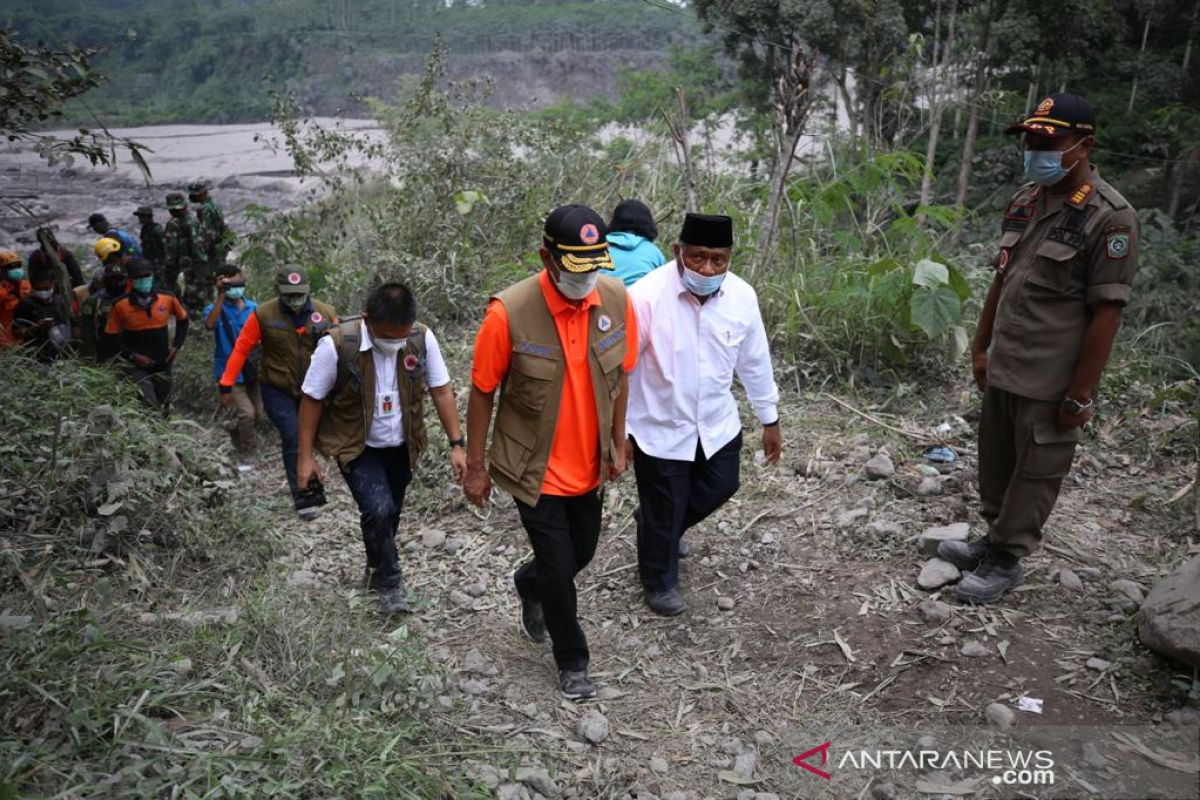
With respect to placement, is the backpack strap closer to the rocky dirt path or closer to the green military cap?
the rocky dirt path

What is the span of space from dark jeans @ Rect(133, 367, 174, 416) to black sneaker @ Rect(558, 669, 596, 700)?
4.08m

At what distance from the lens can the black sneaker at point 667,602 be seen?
404 cm

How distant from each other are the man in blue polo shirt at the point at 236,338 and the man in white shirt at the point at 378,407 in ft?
8.05

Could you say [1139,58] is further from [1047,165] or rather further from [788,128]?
A: [1047,165]

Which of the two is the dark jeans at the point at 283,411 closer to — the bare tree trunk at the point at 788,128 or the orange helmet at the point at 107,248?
the orange helmet at the point at 107,248

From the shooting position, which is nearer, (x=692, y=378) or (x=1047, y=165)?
(x=1047, y=165)

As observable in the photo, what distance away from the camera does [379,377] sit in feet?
12.8

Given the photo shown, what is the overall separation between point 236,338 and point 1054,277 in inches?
192

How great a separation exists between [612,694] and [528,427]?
1.10m

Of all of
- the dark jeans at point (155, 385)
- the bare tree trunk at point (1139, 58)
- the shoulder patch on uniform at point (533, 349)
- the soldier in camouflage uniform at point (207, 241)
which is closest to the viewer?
the shoulder patch on uniform at point (533, 349)

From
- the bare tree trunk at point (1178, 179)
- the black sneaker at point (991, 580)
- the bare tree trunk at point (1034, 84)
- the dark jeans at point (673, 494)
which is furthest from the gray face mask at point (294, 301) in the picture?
the bare tree trunk at point (1034, 84)

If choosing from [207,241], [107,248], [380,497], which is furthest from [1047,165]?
[207,241]

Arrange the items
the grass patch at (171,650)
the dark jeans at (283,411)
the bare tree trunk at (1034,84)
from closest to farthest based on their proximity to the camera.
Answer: the grass patch at (171,650) < the dark jeans at (283,411) < the bare tree trunk at (1034,84)

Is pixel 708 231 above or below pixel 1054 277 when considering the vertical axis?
above
